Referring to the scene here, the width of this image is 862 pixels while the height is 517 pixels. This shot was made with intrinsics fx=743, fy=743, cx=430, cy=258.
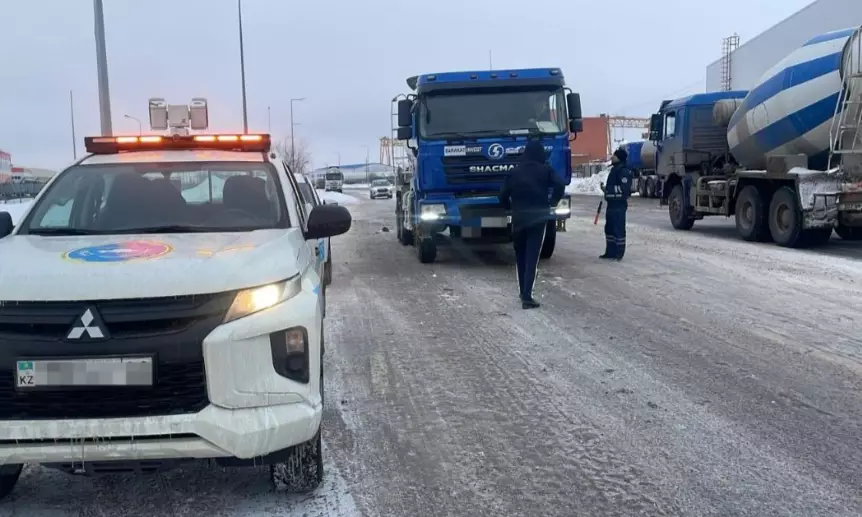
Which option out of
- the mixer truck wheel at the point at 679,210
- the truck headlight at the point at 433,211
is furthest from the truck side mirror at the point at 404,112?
the mixer truck wheel at the point at 679,210

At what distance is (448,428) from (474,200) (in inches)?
267

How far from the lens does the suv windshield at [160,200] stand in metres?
4.40

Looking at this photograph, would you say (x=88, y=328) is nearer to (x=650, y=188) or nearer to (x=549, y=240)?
(x=549, y=240)

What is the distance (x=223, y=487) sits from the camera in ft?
12.6

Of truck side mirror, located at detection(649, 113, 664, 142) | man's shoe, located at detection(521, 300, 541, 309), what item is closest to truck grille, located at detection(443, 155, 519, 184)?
man's shoe, located at detection(521, 300, 541, 309)

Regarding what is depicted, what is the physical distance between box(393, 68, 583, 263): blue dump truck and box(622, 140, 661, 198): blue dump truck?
26586 millimetres

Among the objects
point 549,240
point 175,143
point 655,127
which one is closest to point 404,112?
point 549,240

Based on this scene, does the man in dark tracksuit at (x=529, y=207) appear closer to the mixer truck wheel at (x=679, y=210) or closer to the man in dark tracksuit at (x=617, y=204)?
the man in dark tracksuit at (x=617, y=204)

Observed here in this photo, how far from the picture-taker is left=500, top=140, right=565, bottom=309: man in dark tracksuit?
8.36 m

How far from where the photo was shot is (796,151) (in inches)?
532

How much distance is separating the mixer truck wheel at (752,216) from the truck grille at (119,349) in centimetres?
1369

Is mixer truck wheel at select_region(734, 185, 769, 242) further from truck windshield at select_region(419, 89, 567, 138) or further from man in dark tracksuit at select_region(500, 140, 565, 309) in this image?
man in dark tracksuit at select_region(500, 140, 565, 309)

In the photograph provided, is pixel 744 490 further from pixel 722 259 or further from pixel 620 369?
pixel 722 259

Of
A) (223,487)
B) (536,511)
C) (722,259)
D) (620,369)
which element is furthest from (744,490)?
(722,259)
